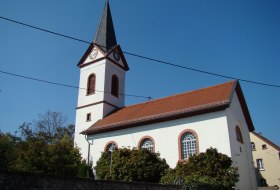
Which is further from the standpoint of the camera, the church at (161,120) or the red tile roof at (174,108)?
the red tile roof at (174,108)

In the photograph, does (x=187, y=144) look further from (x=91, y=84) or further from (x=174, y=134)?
(x=91, y=84)

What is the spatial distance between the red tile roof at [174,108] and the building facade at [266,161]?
15551mm

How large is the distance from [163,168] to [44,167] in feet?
27.6

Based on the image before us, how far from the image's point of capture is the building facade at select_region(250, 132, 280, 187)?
1522 inches

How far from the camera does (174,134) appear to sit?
2219 cm

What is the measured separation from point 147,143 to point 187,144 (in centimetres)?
350

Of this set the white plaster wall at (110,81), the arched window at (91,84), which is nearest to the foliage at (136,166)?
the white plaster wall at (110,81)

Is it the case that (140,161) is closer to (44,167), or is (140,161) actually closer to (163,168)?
(163,168)

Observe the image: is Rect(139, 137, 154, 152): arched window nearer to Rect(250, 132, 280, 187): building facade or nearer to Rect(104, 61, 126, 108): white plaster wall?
Rect(104, 61, 126, 108): white plaster wall

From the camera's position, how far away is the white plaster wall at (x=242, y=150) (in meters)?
20.5

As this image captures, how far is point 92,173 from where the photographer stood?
24.5 metres

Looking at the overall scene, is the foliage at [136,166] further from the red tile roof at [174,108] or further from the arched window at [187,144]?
the red tile roof at [174,108]

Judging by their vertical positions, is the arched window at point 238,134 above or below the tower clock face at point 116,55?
below

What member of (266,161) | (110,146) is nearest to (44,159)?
(110,146)
